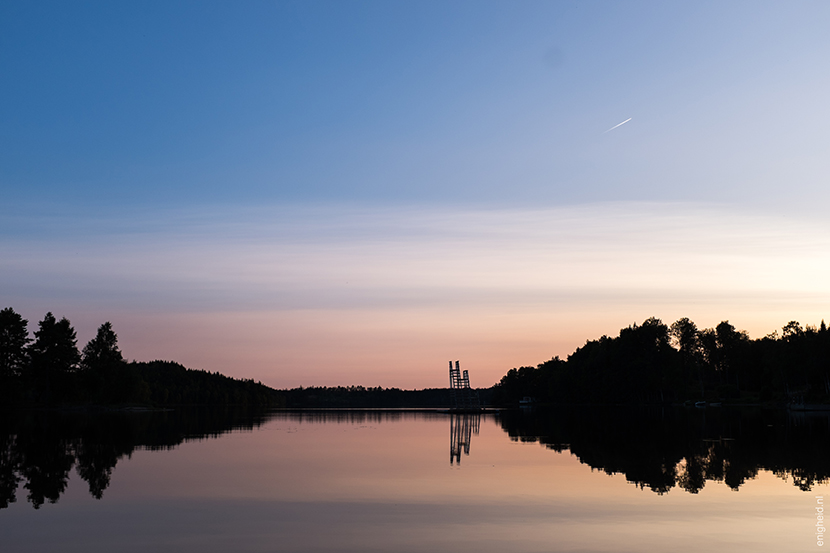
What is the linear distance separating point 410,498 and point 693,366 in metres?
153

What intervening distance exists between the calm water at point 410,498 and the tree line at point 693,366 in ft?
327

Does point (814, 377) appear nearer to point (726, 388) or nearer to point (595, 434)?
point (726, 388)

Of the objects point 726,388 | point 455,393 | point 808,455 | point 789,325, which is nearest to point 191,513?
point 808,455

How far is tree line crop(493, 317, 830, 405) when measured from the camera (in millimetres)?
119875

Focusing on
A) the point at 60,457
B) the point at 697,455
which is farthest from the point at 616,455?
the point at 60,457

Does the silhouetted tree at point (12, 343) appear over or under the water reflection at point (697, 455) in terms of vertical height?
over

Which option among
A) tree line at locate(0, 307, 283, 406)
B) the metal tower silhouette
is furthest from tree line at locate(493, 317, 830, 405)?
tree line at locate(0, 307, 283, 406)

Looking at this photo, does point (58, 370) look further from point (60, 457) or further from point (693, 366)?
point (693, 366)

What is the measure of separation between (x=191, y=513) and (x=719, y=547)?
11.5 m

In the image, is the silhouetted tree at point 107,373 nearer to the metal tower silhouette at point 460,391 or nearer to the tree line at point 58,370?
the tree line at point 58,370

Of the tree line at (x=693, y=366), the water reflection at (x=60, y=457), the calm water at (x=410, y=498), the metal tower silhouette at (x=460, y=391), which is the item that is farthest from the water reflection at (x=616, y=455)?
the tree line at (x=693, y=366)

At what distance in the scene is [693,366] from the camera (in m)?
156

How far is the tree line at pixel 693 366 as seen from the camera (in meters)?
120

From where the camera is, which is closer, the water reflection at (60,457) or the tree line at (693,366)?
the water reflection at (60,457)
